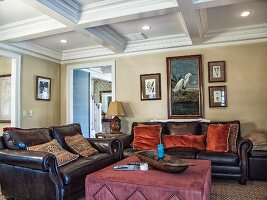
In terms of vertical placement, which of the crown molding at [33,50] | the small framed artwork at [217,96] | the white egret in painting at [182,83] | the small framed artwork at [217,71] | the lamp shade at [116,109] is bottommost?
the lamp shade at [116,109]

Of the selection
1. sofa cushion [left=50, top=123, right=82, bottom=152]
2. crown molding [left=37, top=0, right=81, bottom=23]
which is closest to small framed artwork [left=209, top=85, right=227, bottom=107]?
sofa cushion [left=50, top=123, right=82, bottom=152]

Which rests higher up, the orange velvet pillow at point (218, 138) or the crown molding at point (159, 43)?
the crown molding at point (159, 43)

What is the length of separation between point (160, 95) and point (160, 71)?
50cm

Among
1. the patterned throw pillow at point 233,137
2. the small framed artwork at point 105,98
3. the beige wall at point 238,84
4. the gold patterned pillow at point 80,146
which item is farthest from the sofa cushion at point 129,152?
the small framed artwork at point 105,98

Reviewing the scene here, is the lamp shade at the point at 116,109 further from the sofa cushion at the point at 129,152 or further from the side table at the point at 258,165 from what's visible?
the side table at the point at 258,165

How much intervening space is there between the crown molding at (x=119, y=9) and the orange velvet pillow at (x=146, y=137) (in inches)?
77.4

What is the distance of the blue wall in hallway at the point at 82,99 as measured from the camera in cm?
612

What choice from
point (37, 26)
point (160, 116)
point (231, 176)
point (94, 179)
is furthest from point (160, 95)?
point (94, 179)

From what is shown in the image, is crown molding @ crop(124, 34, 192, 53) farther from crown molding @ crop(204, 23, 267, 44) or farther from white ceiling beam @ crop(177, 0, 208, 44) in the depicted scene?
crown molding @ crop(204, 23, 267, 44)

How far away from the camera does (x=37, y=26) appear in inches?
152

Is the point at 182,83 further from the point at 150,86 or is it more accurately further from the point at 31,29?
the point at 31,29

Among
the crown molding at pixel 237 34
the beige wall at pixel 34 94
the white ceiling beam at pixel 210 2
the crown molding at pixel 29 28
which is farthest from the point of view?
the beige wall at pixel 34 94

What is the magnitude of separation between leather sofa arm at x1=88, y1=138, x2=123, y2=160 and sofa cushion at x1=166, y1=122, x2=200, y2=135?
104 centimetres

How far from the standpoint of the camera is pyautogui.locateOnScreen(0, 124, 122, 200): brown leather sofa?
2.58 m
